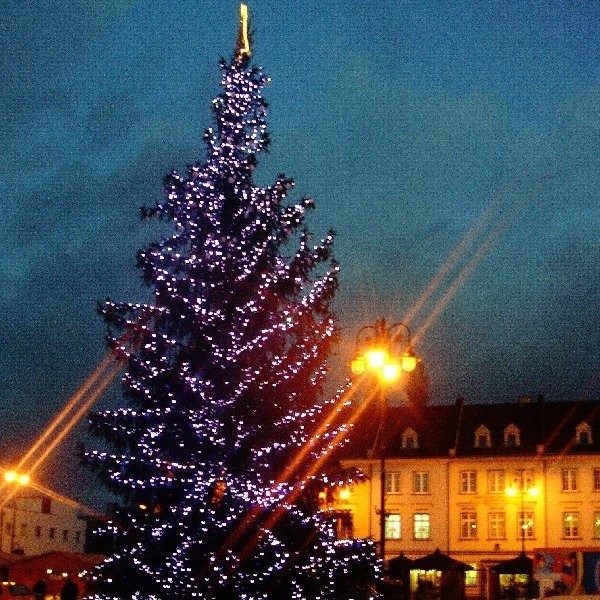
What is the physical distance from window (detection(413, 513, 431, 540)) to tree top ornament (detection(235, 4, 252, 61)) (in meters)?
48.2

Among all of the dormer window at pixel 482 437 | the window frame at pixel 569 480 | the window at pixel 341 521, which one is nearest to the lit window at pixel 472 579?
the window frame at pixel 569 480

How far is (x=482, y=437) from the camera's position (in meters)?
69.9

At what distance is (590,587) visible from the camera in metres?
19.5

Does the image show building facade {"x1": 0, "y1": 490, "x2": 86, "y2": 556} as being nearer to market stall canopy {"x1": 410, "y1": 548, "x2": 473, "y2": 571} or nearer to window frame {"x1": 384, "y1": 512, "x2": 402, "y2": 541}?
window frame {"x1": 384, "y1": 512, "x2": 402, "y2": 541}

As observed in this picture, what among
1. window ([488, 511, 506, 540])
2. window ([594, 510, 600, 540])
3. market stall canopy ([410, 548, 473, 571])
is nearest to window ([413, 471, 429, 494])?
window ([488, 511, 506, 540])

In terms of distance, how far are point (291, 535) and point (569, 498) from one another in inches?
1849

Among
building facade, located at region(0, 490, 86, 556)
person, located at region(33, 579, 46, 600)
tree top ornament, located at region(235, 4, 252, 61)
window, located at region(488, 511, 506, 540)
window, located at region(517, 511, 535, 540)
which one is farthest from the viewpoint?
building facade, located at region(0, 490, 86, 556)

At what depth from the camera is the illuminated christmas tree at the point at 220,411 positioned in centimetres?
2161

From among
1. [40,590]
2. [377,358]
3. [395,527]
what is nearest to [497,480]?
[395,527]

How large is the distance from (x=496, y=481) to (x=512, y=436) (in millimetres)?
3493

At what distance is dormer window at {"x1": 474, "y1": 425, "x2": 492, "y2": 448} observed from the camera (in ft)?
228

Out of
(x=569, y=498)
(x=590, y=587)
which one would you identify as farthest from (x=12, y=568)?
(x=569, y=498)

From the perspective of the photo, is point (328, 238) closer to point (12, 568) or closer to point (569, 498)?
point (12, 568)

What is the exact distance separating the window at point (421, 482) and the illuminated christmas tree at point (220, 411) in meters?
47.3
